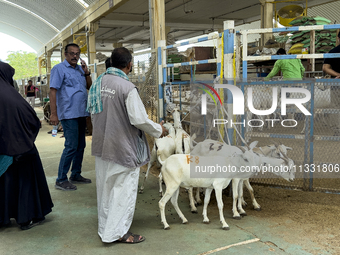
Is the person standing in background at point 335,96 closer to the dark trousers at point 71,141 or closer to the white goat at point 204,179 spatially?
the white goat at point 204,179

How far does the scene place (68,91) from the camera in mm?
4898

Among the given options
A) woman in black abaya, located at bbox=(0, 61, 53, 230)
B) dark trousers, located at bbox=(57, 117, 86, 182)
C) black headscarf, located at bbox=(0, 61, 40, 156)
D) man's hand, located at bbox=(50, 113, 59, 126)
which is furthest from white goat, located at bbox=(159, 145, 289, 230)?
man's hand, located at bbox=(50, 113, 59, 126)

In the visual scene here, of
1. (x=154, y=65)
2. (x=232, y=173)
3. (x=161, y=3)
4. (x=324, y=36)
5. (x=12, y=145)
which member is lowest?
(x=232, y=173)

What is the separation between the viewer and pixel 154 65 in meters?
6.20

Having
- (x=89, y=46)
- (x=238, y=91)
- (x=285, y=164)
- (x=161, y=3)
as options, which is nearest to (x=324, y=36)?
(x=161, y=3)

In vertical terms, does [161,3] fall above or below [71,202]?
above

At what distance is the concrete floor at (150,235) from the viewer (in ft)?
10.5

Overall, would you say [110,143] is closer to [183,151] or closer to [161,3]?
[183,151]

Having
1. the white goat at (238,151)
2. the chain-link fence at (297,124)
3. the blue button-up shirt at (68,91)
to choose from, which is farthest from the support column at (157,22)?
the white goat at (238,151)

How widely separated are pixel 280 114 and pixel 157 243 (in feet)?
7.67

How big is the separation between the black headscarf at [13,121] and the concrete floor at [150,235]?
93 cm

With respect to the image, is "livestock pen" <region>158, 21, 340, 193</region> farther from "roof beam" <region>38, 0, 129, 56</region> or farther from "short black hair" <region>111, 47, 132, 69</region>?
"roof beam" <region>38, 0, 129, 56</region>

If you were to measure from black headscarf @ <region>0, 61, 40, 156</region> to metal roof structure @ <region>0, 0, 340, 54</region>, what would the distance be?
29.8 ft

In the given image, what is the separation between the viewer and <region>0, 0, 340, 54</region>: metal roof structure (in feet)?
53.0
